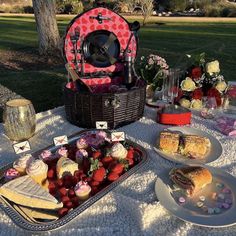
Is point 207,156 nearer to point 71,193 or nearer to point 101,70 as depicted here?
point 71,193

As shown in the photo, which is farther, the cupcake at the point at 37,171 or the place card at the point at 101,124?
the place card at the point at 101,124

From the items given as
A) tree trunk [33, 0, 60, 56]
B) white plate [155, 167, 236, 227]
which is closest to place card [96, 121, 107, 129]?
white plate [155, 167, 236, 227]

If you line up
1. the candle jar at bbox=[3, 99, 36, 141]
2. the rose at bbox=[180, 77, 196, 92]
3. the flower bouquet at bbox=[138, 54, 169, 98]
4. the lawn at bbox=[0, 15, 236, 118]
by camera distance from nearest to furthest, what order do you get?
the candle jar at bbox=[3, 99, 36, 141]
the rose at bbox=[180, 77, 196, 92]
the flower bouquet at bbox=[138, 54, 169, 98]
the lawn at bbox=[0, 15, 236, 118]

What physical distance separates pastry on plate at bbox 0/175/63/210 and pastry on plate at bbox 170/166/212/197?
431 mm

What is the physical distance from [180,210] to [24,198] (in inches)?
20.2

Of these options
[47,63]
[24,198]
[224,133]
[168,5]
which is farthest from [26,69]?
[168,5]

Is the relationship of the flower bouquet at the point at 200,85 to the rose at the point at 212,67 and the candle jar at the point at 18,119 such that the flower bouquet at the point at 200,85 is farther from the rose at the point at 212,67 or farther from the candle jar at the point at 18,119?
the candle jar at the point at 18,119

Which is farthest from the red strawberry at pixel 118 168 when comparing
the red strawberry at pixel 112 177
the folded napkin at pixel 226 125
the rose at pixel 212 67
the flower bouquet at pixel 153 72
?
the rose at pixel 212 67

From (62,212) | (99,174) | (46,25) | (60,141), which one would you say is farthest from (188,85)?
(46,25)

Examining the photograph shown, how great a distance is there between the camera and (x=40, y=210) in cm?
108

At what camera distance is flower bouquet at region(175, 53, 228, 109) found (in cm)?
205

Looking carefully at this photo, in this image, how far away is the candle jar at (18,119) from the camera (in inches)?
61.6

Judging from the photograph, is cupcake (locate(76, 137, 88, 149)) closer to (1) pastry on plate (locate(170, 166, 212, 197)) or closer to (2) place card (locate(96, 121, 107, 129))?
(2) place card (locate(96, 121, 107, 129))

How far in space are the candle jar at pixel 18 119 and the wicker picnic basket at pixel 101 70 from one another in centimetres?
25
